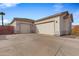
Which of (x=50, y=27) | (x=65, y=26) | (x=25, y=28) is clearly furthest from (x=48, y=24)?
(x=25, y=28)

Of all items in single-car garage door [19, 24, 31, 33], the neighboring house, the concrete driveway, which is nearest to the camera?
the concrete driveway

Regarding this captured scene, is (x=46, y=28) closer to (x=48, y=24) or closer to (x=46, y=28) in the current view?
(x=46, y=28)

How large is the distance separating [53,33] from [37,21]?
431 millimetres

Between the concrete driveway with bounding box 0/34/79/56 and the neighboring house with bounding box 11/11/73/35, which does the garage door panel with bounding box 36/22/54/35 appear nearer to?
the neighboring house with bounding box 11/11/73/35

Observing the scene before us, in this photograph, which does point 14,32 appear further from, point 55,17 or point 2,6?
point 55,17

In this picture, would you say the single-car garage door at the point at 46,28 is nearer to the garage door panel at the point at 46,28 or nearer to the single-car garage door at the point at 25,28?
the garage door panel at the point at 46,28

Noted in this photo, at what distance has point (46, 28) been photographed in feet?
11.6

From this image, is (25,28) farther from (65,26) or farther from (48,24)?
(65,26)

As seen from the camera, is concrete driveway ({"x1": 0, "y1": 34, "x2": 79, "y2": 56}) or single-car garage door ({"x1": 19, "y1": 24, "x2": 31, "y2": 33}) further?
single-car garage door ({"x1": 19, "y1": 24, "x2": 31, "y2": 33})

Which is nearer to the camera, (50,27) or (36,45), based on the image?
(36,45)

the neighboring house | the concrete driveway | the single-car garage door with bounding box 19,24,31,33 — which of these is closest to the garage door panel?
the neighboring house

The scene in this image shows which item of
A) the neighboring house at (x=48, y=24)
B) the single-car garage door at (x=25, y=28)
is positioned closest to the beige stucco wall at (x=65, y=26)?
the neighboring house at (x=48, y=24)

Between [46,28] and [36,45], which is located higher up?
[46,28]

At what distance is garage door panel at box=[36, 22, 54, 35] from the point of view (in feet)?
11.3
